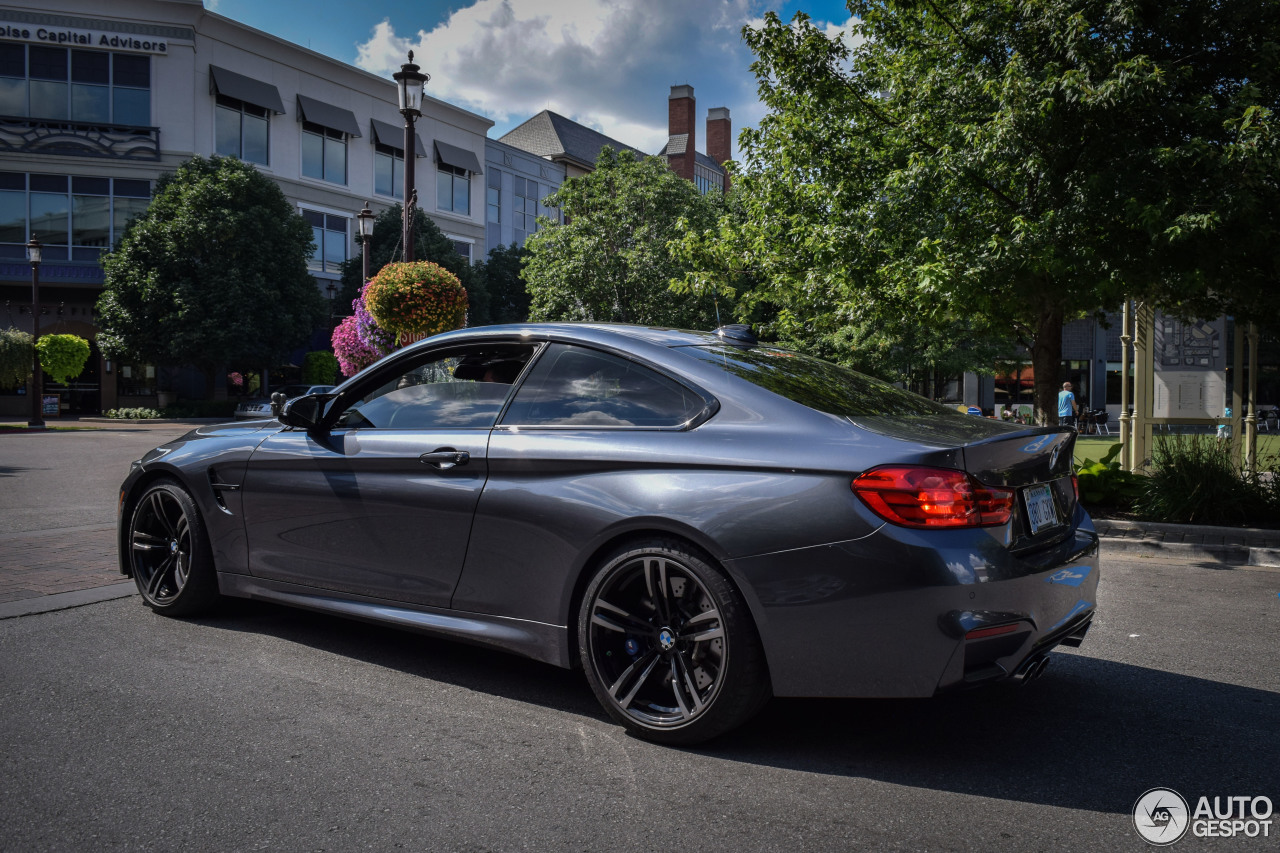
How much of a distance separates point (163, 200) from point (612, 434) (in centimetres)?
3818

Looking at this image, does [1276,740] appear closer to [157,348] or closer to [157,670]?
[157,670]

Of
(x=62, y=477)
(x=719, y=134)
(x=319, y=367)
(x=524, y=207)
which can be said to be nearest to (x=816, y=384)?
(x=62, y=477)

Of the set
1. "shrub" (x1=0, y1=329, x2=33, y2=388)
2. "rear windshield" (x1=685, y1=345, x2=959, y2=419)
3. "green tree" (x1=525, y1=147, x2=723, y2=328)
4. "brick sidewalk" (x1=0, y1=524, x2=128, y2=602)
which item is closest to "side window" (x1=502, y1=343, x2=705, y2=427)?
"rear windshield" (x1=685, y1=345, x2=959, y2=419)

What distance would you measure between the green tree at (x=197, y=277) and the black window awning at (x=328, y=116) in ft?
23.1

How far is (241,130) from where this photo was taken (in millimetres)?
41438

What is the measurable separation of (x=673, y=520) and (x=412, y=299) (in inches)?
450

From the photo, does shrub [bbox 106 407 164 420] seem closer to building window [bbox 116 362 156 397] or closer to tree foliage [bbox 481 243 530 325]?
building window [bbox 116 362 156 397]

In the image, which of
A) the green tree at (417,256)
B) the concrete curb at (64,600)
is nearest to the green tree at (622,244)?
the green tree at (417,256)

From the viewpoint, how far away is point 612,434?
3.64 meters

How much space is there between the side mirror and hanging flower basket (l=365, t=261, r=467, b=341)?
9.67 m

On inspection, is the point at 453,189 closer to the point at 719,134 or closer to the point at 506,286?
the point at 506,286

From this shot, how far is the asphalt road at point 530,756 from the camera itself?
2.75m

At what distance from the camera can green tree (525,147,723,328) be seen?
36.4m

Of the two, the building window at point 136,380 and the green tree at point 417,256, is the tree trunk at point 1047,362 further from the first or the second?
the building window at point 136,380
